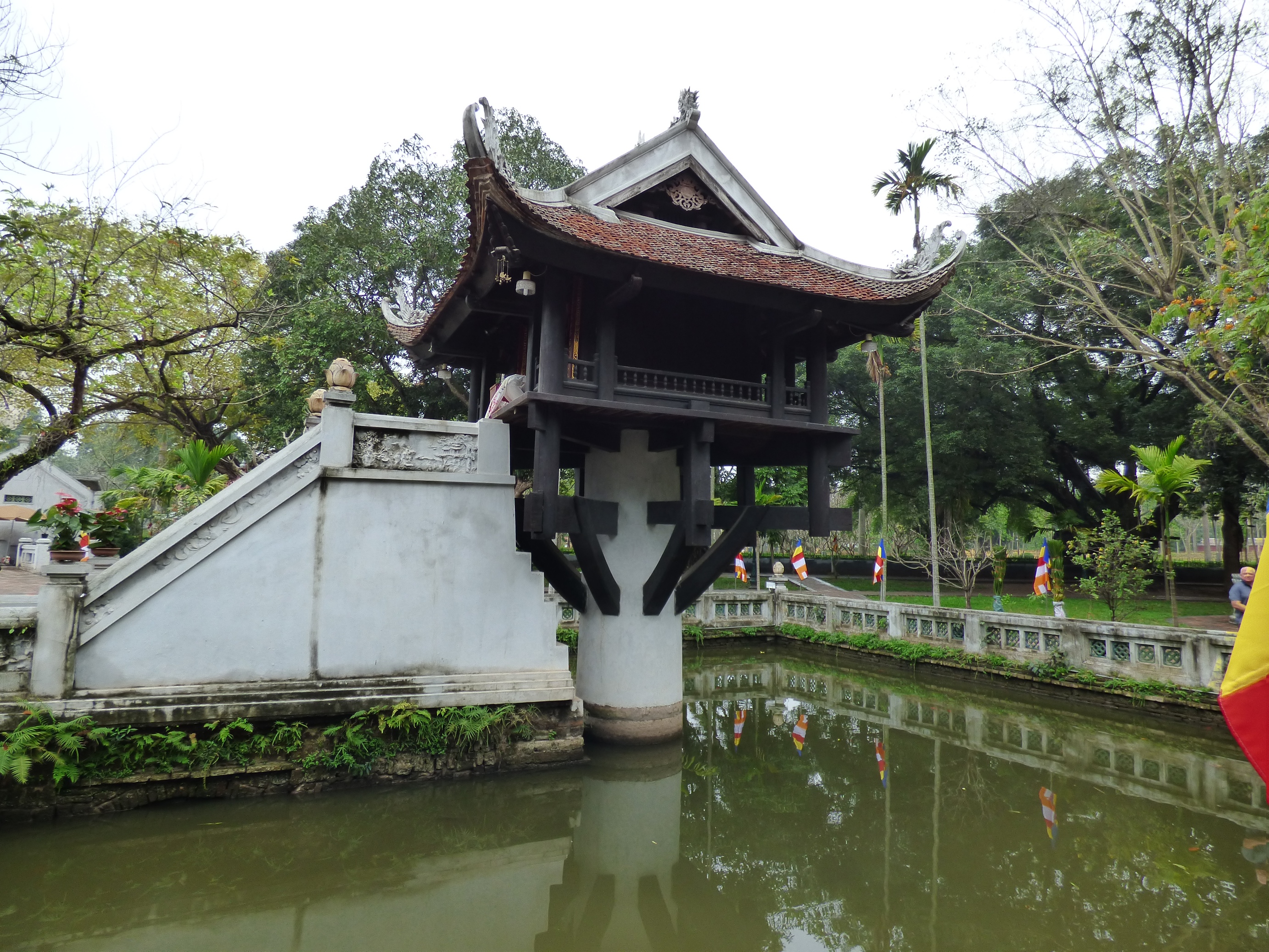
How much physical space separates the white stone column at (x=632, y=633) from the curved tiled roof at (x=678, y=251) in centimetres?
222

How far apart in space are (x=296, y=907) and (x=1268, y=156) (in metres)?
15.2

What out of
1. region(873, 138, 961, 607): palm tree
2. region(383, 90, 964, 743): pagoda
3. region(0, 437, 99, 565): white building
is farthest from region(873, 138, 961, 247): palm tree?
region(0, 437, 99, 565): white building

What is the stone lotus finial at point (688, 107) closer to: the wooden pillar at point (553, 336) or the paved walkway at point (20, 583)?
the wooden pillar at point (553, 336)

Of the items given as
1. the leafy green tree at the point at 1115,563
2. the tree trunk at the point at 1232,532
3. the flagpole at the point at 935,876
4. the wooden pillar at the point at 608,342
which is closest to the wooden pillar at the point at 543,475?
the wooden pillar at the point at 608,342

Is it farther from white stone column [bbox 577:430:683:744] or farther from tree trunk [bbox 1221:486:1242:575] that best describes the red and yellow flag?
tree trunk [bbox 1221:486:1242:575]

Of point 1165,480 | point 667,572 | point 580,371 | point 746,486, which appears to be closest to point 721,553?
point 667,572

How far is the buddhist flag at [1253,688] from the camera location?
5.37ft

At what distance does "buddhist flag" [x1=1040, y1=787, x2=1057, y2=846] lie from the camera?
19.5 feet

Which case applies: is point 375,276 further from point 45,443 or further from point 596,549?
point 596,549

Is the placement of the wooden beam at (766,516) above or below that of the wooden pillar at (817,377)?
below

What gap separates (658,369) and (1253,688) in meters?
6.98

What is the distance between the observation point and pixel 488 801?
6.36m

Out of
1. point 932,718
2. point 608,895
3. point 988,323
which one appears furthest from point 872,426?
point 608,895

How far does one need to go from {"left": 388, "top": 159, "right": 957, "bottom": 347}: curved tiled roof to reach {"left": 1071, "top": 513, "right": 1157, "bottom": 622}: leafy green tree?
20.4ft
